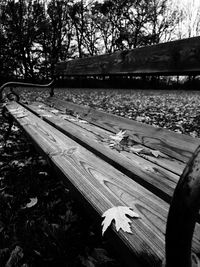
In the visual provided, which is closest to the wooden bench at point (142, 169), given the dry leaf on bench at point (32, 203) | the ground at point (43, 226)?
the ground at point (43, 226)

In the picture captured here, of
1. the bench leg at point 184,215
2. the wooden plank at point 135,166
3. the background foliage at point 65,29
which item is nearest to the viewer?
the bench leg at point 184,215

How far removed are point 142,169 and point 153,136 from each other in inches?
18.3

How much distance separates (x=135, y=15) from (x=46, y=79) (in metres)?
11.4

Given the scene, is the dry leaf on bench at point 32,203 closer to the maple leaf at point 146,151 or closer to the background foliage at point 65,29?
the maple leaf at point 146,151

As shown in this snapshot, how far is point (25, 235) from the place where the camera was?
130 cm

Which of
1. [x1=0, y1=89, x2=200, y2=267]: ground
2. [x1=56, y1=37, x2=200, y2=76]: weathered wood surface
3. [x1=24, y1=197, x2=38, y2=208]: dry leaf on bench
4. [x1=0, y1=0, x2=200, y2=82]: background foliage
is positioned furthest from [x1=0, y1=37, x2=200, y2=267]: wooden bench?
[x1=0, y1=0, x2=200, y2=82]: background foliage

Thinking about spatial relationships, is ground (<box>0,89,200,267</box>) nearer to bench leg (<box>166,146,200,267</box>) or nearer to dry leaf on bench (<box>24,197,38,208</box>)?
dry leaf on bench (<box>24,197,38,208</box>)

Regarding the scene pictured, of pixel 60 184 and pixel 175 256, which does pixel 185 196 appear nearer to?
pixel 175 256

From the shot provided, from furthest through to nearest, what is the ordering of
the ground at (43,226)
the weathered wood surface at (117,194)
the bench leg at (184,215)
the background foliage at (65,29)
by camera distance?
the background foliage at (65,29)
the ground at (43,226)
the weathered wood surface at (117,194)
the bench leg at (184,215)

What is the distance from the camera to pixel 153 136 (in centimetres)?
145

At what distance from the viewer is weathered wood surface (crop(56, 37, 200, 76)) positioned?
0.94 m

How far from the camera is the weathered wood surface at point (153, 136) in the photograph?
1.22 metres

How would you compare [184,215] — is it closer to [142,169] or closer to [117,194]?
[117,194]

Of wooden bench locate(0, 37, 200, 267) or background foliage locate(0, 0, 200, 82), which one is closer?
wooden bench locate(0, 37, 200, 267)
